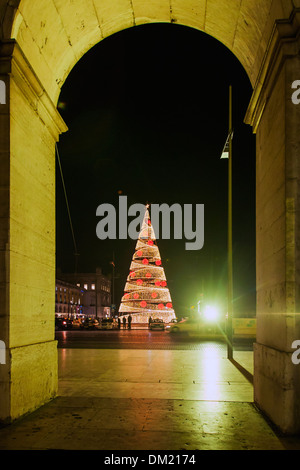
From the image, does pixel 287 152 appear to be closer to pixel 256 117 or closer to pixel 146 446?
pixel 256 117

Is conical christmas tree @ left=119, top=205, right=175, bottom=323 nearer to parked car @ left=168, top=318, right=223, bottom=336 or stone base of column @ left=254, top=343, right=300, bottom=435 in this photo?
parked car @ left=168, top=318, right=223, bottom=336

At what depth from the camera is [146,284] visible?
4894 cm

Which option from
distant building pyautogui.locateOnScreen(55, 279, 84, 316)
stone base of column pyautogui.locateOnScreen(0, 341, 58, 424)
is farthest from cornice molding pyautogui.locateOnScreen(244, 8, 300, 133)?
distant building pyautogui.locateOnScreen(55, 279, 84, 316)

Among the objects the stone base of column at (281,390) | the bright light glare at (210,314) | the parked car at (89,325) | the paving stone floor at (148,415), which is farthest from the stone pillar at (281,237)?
the parked car at (89,325)

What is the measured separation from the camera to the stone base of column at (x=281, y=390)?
17.7 ft

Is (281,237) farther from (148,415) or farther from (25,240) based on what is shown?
(25,240)

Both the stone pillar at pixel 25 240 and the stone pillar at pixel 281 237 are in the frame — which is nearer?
the stone pillar at pixel 281 237

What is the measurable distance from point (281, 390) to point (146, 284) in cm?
4365

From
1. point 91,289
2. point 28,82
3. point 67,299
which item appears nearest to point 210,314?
point 28,82

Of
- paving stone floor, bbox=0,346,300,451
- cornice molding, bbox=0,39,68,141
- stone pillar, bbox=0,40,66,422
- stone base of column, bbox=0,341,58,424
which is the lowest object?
paving stone floor, bbox=0,346,300,451

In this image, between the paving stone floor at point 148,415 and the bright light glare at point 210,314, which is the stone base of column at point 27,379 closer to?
the paving stone floor at point 148,415

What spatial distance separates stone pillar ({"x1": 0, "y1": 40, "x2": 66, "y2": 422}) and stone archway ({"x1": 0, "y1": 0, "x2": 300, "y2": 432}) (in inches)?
0.7

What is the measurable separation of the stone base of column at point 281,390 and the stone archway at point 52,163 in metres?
0.01

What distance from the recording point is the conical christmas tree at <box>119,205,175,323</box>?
48531 millimetres
